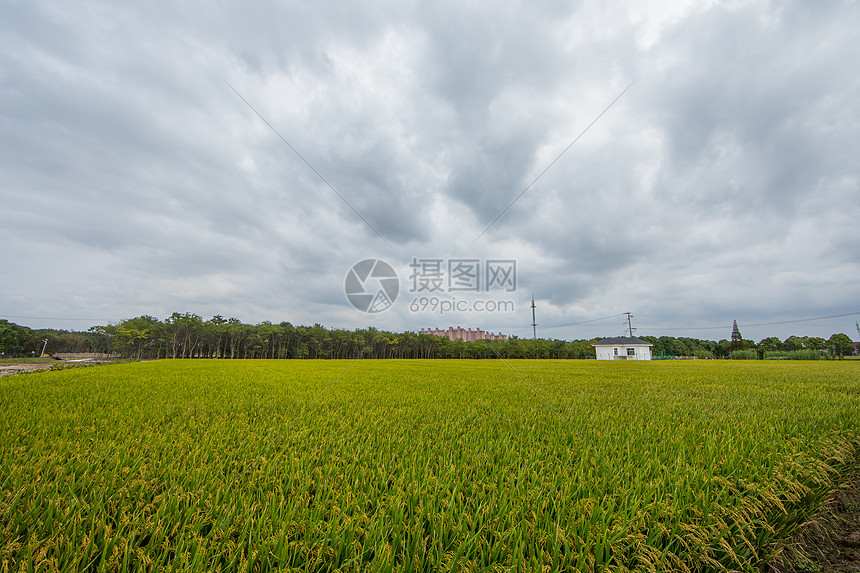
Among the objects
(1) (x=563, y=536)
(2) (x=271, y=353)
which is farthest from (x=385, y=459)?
(2) (x=271, y=353)

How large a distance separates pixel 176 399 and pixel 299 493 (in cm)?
569

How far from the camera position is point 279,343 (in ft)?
248

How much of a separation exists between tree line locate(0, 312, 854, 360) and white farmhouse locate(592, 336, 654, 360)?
47.2 feet

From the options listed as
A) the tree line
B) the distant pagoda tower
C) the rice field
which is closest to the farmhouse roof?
the tree line

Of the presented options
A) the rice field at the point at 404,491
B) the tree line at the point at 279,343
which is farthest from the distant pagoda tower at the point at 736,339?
the rice field at the point at 404,491

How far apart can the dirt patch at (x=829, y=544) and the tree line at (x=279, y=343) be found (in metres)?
58.6

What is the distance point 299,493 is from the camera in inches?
86.2

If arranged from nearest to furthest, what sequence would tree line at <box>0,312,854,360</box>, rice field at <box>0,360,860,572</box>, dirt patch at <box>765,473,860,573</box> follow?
rice field at <box>0,360,860,572</box> < dirt patch at <box>765,473,860,573</box> < tree line at <box>0,312,854,360</box>

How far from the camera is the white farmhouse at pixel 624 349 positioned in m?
62.9

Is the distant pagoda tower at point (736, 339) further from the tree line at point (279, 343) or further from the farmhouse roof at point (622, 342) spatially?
the farmhouse roof at point (622, 342)

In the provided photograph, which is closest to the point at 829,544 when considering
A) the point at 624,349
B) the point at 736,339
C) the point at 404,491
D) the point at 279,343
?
the point at 404,491

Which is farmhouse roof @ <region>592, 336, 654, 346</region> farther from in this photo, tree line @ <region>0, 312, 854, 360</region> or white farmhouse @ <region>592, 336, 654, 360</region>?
tree line @ <region>0, 312, 854, 360</region>

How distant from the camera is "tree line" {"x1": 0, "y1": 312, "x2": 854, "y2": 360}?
2618 inches

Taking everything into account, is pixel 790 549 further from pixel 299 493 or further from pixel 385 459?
pixel 299 493
